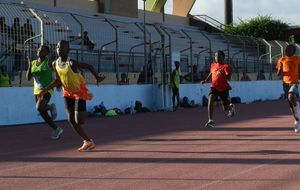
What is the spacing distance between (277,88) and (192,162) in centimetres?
2757

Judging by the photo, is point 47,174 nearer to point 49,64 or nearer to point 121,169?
point 121,169

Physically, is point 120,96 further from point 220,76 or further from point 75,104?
point 75,104

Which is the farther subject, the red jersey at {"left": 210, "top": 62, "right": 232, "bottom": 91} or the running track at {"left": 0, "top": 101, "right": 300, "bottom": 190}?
the red jersey at {"left": 210, "top": 62, "right": 232, "bottom": 91}

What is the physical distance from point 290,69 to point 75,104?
5.36 m

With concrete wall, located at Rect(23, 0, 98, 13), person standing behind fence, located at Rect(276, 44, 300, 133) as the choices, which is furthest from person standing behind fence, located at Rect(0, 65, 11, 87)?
concrete wall, located at Rect(23, 0, 98, 13)

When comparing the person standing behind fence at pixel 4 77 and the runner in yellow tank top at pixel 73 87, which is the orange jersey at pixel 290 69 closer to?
the runner in yellow tank top at pixel 73 87

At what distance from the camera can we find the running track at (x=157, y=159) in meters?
7.95

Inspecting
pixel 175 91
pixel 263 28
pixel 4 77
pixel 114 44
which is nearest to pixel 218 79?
pixel 4 77

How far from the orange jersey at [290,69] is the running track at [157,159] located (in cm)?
113

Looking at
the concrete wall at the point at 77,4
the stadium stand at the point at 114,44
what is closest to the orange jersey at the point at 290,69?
the stadium stand at the point at 114,44

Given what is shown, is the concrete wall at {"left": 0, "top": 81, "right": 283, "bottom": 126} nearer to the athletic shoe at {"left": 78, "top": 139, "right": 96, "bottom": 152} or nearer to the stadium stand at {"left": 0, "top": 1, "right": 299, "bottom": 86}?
the stadium stand at {"left": 0, "top": 1, "right": 299, "bottom": 86}

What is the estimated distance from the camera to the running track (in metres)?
7.95

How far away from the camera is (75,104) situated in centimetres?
1084

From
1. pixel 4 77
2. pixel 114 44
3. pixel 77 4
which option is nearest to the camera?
pixel 4 77
